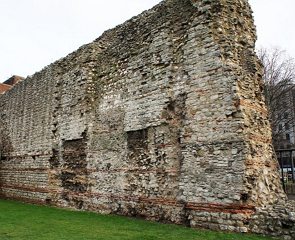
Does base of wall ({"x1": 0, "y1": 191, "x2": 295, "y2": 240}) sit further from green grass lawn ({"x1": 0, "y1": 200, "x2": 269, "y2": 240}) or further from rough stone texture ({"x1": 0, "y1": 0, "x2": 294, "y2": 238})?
green grass lawn ({"x1": 0, "y1": 200, "x2": 269, "y2": 240})

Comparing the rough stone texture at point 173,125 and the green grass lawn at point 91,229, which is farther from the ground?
the rough stone texture at point 173,125

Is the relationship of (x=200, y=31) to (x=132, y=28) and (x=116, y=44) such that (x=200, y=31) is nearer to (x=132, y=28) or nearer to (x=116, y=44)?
(x=132, y=28)

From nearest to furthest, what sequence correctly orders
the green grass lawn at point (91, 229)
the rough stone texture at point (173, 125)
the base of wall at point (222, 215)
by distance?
the base of wall at point (222, 215) → the green grass lawn at point (91, 229) → the rough stone texture at point (173, 125)

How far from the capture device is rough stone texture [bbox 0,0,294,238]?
7203mm

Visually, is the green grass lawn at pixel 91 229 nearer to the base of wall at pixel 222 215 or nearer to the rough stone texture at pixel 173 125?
the base of wall at pixel 222 215

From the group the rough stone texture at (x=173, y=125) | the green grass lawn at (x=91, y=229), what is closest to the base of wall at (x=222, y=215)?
the rough stone texture at (x=173, y=125)

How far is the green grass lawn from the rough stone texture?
43cm

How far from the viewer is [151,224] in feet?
26.3

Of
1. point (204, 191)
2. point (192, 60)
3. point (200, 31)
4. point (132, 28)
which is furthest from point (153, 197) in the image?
point (132, 28)

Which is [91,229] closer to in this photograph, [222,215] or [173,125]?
[222,215]

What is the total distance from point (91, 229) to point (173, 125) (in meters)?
2.79

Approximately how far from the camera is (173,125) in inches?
332

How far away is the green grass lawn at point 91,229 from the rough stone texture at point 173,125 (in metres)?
0.43

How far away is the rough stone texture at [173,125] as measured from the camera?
720 cm
